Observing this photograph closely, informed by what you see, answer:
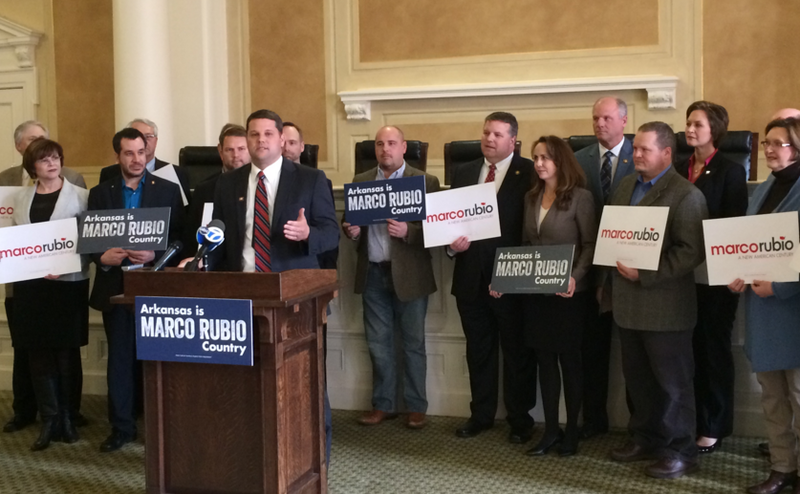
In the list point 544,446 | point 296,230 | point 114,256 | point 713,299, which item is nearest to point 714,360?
point 713,299

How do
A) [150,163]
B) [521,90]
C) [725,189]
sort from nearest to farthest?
[725,189] < [150,163] < [521,90]

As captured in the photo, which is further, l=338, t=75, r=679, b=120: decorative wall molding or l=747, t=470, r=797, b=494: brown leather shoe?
l=338, t=75, r=679, b=120: decorative wall molding

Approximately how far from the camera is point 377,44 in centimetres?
714

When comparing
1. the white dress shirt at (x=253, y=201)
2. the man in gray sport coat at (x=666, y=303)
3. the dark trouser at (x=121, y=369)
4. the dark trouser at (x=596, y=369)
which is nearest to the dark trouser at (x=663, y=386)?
the man in gray sport coat at (x=666, y=303)

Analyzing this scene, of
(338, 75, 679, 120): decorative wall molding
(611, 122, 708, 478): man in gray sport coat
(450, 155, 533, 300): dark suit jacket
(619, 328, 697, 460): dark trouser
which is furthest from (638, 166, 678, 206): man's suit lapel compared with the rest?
(338, 75, 679, 120): decorative wall molding

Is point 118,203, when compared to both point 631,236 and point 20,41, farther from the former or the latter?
point 20,41

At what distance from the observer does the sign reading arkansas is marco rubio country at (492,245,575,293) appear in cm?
359

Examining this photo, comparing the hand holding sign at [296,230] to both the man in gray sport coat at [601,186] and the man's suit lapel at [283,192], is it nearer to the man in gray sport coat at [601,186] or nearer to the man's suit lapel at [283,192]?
the man's suit lapel at [283,192]

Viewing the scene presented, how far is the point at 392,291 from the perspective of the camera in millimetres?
4336

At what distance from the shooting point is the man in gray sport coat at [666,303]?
11.1 ft

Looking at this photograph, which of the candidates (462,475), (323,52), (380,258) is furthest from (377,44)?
(462,475)

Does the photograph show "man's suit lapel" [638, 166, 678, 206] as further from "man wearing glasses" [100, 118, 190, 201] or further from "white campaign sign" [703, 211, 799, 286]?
"man wearing glasses" [100, 118, 190, 201]

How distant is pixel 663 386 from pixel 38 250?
9.67 ft

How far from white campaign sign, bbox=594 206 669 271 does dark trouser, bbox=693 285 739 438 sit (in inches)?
19.1
